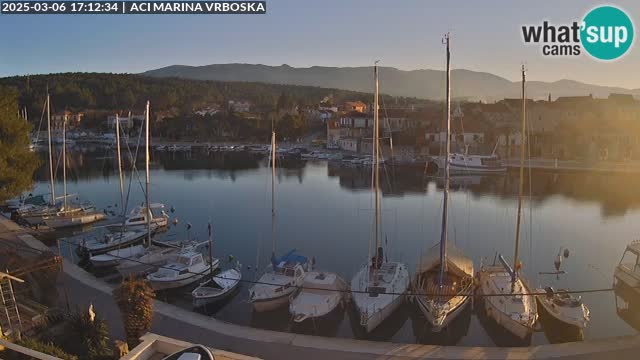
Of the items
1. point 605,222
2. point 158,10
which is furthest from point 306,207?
point 158,10

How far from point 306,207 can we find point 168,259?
48.7 feet

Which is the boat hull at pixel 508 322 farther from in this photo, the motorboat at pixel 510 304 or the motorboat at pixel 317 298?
the motorboat at pixel 317 298

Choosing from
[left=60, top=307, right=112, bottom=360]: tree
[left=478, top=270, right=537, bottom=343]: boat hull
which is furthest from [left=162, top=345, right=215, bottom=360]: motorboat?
[left=478, top=270, right=537, bottom=343]: boat hull

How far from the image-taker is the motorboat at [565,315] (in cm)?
1236

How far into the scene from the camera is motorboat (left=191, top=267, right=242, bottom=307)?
47.5ft

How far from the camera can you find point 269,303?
45.3 ft

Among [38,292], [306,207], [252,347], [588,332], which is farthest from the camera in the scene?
[306,207]

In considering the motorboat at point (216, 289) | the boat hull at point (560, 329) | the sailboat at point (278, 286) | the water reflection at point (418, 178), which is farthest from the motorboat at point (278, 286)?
the water reflection at point (418, 178)

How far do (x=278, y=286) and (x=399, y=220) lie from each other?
1455 cm

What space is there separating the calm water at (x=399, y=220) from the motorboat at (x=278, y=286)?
37cm

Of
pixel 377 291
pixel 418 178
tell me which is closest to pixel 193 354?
pixel 377 291

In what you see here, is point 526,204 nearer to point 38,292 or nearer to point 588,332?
point 588,332

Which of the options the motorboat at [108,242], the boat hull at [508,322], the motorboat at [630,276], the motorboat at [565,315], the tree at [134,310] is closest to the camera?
the tree at [134,310]

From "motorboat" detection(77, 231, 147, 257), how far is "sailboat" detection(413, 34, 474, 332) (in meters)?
11.5
